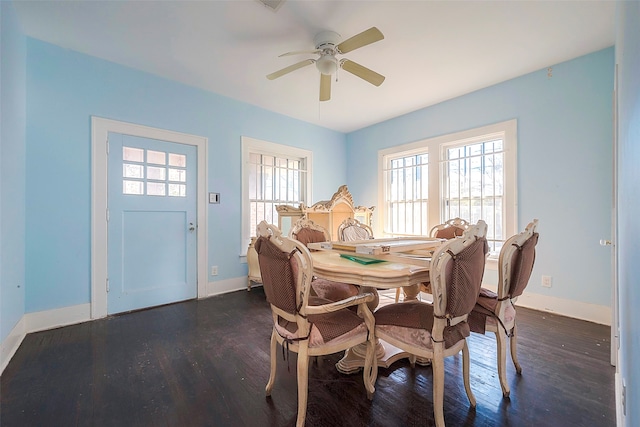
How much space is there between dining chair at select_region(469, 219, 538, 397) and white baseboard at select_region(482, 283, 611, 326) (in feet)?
5.97

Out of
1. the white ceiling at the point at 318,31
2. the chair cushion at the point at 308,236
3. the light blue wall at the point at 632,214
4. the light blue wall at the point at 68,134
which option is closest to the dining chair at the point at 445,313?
the light blue wall at the point at 632,214

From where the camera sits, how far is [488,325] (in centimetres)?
170

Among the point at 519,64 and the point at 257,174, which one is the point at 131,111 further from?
the point at 519,64

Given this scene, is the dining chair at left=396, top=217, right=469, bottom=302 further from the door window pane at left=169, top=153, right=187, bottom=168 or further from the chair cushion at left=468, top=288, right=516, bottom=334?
the door window pane at left=169, top=153, right=187, bottom=168

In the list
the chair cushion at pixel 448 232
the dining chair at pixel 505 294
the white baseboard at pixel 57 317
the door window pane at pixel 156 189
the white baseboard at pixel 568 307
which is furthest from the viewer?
the door window pane at pixel 156 189

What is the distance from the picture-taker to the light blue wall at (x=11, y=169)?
1.92 meters

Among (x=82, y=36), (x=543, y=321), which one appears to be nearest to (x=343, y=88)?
(x=82, y=36)

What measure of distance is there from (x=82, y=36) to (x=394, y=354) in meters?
3.92

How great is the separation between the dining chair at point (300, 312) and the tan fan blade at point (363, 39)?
1.67 metres

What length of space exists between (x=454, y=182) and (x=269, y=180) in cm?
283

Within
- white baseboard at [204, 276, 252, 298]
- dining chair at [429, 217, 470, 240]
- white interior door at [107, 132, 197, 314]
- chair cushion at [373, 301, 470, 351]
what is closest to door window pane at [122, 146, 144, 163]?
white interior door at [107, 132, 197, 314]

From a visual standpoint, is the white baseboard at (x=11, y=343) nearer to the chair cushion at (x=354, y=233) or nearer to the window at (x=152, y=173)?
the window at (x=152, y=173)

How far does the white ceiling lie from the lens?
221 centimetres

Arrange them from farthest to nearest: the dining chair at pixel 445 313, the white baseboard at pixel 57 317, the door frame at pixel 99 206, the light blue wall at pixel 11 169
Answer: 1. the door frame at pixel 99 206
2. the white baseboard at pixel 57 317
3. the light blue wall at pixel 11 169
4. the dining chair at pixel 445 313
